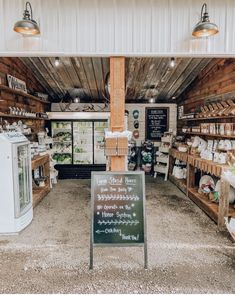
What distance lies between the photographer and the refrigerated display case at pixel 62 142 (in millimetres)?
7617

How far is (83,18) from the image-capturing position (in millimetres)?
3098

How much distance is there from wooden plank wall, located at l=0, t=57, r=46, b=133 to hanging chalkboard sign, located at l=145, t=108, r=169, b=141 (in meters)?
3.28

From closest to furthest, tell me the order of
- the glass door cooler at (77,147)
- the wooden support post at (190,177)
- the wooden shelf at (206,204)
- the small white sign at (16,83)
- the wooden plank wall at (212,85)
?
the wooden shelf at (206,204) → the wooden plank wall at (212,85) → the small white sign at (16,83) → the wooden support post at (190,177) → the glass door cooler at (77,147)

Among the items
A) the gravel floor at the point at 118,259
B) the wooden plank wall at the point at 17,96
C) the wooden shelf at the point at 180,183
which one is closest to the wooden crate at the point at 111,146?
the gravel floor at the point at 118,259

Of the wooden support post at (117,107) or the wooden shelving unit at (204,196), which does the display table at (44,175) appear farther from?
the wooden shelving unit at (204,196)

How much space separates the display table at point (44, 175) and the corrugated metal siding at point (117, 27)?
250cm

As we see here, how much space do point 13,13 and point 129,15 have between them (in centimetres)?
141

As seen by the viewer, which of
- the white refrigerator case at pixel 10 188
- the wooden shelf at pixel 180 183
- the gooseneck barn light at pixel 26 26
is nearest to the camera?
the gooseneck barn light at pixel 26 26

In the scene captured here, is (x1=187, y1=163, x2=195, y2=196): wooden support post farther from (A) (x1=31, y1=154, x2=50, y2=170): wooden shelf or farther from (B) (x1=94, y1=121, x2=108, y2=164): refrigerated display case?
(A) (x1=31, y1=154, x2=50, y2=170): wooden shelf

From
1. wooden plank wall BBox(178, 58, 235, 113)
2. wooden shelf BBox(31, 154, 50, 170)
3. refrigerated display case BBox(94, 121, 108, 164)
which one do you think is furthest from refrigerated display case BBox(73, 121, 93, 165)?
wooden plank wall BBox(178, 58, 235, 113)

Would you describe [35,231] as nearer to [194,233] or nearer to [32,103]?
[194,233]

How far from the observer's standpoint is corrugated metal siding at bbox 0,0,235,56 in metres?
3.08

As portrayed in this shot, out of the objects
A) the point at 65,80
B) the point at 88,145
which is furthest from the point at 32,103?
the point at 88,145

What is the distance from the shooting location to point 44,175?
6.20 m
